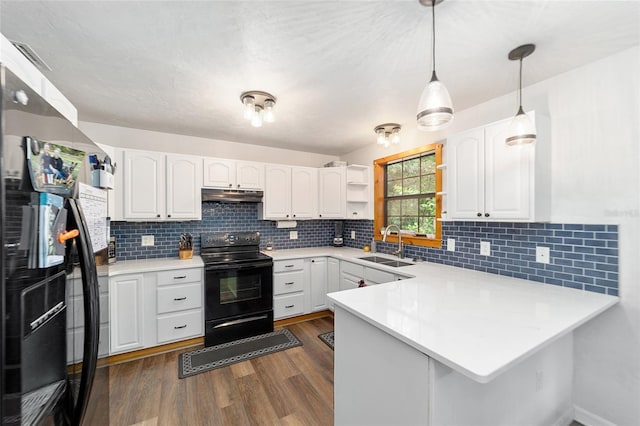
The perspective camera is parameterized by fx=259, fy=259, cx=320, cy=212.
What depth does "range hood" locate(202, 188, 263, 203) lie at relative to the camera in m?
3.04

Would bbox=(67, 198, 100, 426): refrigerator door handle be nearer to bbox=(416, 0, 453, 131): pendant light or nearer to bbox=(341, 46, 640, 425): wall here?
bbox=(416, 0, 453, 131): pendant light

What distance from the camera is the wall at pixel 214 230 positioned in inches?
114

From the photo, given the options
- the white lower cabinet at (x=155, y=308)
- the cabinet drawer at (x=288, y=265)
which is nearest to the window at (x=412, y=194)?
the cabinet drawer at (x=288, y=265)

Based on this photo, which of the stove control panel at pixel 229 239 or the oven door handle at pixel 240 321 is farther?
the stove control panel at pixel 229 239

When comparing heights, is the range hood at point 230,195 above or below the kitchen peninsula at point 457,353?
above

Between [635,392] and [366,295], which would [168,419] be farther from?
[635,392]

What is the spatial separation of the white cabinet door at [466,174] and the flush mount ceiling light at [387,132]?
70cm

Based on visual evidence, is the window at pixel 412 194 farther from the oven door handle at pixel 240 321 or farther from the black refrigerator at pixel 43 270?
the black refrigerator at pixel 43 270

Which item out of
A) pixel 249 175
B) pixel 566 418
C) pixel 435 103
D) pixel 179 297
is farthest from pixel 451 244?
pixel 179 297

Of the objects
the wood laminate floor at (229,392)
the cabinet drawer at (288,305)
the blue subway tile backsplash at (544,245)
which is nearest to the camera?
the blue subway tile backsplash at (544,245)

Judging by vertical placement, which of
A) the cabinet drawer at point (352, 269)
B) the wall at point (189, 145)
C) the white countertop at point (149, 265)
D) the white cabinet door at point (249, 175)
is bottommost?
the cabinet drawer at point (352, 269)

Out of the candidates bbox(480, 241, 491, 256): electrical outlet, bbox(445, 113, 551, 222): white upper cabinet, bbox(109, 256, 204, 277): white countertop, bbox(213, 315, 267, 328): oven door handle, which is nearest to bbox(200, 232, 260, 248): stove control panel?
bbox(109, 256, 204, 277): white countertop

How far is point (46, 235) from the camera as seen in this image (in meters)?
0.68

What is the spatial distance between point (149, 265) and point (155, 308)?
429 mm
